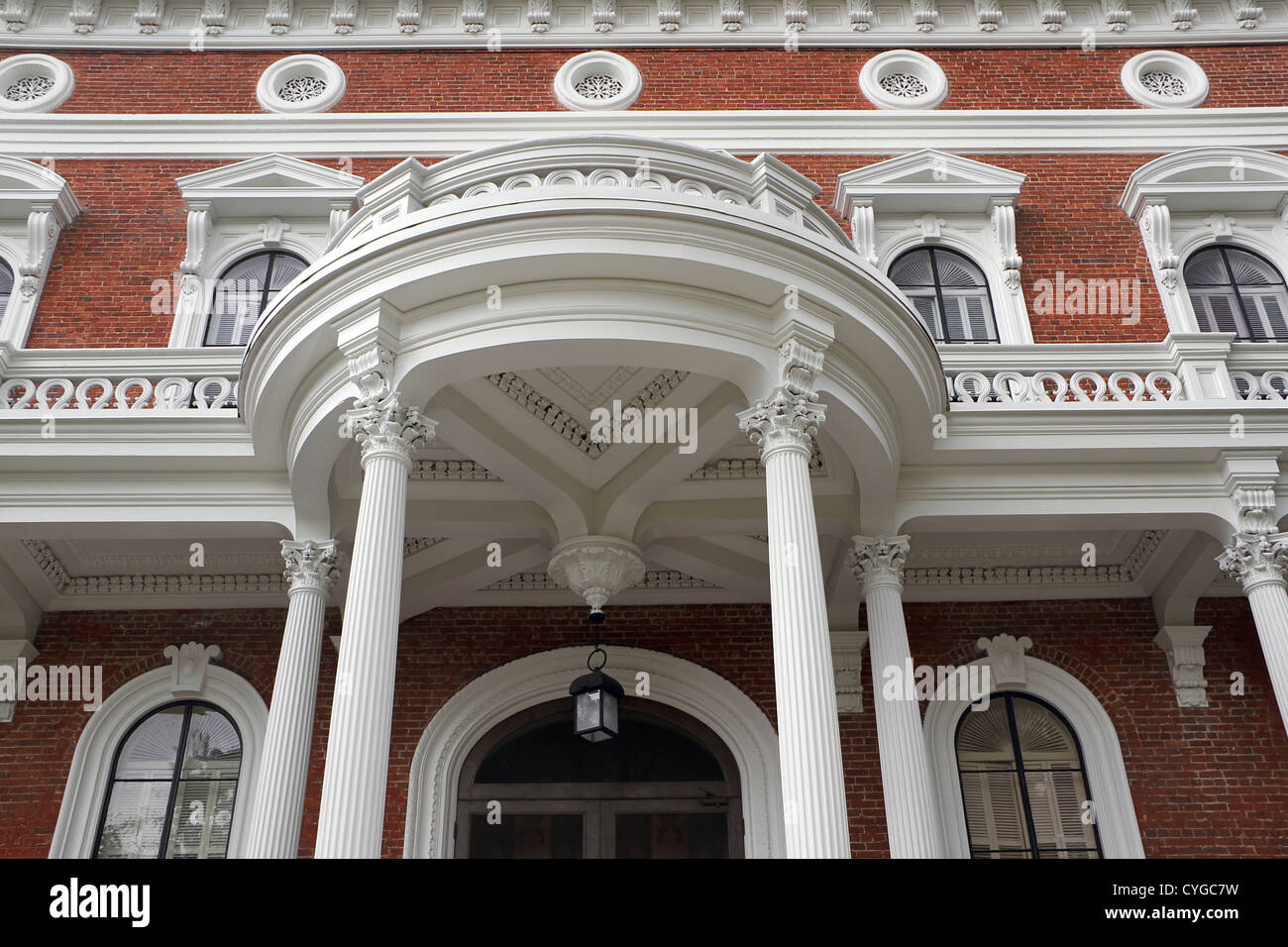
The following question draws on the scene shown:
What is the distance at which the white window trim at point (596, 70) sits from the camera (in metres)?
14.2

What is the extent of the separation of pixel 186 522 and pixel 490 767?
12.2 ft

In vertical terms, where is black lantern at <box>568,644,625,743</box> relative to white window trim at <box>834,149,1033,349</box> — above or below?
below

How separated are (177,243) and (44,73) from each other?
11.5 ft

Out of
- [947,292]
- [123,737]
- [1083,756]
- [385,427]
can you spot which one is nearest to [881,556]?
[1083,756]

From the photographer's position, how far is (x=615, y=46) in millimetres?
14750

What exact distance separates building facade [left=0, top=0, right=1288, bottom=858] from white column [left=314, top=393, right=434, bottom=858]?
0.10ft

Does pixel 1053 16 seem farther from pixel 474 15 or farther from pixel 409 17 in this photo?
pixel 409 17

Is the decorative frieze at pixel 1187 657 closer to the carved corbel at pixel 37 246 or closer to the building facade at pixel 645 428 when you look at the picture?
the building facade at pixel 645 428

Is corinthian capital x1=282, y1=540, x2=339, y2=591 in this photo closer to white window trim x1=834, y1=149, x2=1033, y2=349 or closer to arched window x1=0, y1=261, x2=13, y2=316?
arched window x1=0, y1=261, x2=13, y2=316

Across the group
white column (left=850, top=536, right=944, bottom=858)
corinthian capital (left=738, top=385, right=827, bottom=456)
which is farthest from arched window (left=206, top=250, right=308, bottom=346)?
white column (left=850, top=536, right=944, bottom=858)

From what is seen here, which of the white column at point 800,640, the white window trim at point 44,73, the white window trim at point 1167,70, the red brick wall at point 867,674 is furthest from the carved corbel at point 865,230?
the white window trim at point 44,73

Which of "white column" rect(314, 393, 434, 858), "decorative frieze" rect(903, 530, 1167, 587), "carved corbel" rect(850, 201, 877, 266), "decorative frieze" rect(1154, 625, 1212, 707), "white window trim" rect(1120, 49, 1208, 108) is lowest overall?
"white column" rect(314, 393, 434, 858)

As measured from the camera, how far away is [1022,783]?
37.0 ft

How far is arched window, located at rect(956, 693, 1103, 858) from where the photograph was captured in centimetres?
1091
